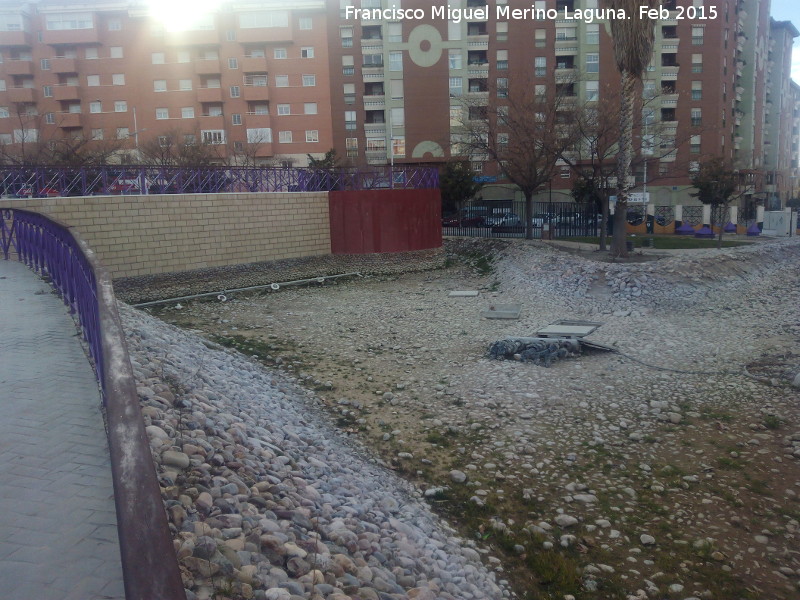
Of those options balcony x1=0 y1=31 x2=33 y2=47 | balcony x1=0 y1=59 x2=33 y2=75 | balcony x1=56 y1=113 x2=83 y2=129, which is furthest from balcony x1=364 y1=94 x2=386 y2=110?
balcony x1=0 y1=31 x2=33 y2=47

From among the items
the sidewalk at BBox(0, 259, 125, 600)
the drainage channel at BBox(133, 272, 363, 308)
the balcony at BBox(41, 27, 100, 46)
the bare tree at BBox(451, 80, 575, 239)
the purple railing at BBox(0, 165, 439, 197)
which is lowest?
the drainage channel at BBox(133, 272, 363, 308)

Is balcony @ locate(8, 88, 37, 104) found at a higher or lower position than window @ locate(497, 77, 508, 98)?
higher

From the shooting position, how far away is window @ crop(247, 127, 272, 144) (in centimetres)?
4484

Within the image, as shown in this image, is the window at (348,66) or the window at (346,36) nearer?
the window at (346,36)

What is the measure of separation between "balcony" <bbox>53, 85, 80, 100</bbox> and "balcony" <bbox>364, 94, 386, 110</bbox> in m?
21.3

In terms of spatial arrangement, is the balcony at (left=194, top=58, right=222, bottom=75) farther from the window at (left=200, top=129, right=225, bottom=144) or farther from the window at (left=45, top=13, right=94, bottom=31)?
the window at (left=45, top=13, right=94, bottom=31)

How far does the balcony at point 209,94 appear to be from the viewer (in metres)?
45.7

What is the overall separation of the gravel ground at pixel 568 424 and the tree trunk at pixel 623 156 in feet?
13.7

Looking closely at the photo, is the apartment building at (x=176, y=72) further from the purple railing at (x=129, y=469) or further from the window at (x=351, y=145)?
the purple railing at (x=129, y=469)

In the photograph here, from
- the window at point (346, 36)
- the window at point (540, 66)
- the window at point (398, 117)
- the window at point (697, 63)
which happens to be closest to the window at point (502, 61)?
the window at point (540, 66)

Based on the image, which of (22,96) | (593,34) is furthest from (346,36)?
(22,96)

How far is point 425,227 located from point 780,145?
5848cm

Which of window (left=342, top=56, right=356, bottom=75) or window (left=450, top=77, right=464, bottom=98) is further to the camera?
window (left=342, top=56, right=356, bottom=75)

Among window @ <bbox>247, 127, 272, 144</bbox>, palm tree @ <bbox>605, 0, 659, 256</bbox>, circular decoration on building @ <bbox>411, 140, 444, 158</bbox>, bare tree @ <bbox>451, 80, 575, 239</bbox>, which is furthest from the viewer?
circular decoration on building @ <bbox>411, 140, 444, 158</bbox>
